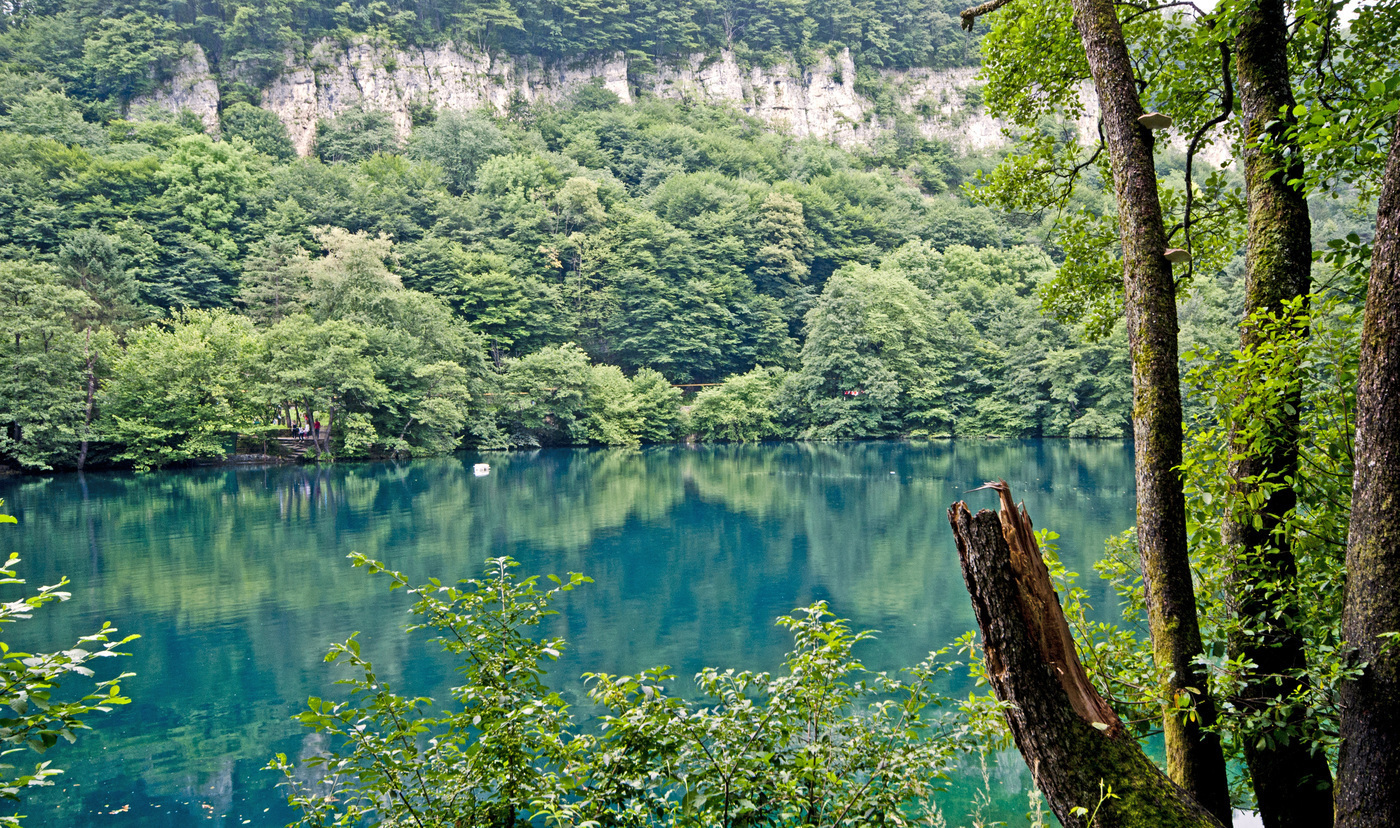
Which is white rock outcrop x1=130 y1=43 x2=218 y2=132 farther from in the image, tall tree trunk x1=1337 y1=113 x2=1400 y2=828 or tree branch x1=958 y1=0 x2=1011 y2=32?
tall tree trunk x1=1337 y1=113 x2=1400 y2=828

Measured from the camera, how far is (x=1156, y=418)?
3072 mm

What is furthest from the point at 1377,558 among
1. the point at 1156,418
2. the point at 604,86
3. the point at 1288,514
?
the point at 604,86

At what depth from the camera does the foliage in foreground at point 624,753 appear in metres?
2.81

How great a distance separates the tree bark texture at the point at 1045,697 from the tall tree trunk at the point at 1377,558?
41cm

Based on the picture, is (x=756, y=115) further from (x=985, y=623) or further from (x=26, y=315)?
(x=985, y=623)

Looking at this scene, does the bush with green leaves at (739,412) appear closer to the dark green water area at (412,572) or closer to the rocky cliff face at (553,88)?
Answer: the dark green water area at (412,572)

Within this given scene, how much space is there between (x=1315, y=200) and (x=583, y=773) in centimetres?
6791

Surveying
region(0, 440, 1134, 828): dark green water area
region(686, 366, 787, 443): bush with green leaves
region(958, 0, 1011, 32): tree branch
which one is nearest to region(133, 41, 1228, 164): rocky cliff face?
region(686, 366, 787, 443): bush with green leaves

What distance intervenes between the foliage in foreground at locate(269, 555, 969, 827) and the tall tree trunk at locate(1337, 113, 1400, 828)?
122 centimetres

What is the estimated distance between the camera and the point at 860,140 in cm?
7638

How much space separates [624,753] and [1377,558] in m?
2.31

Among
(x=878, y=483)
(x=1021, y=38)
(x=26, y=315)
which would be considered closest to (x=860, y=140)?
(x=878, y=483)

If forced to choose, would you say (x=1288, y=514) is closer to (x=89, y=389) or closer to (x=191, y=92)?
(x=89, y=389)

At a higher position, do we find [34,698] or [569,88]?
[569,88]
